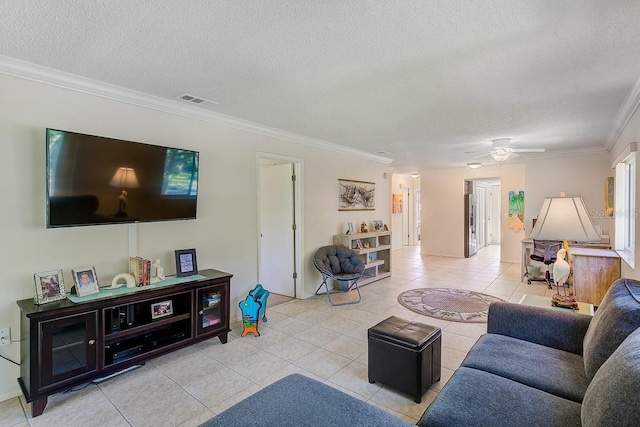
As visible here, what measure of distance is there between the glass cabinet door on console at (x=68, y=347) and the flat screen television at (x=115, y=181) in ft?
2.36

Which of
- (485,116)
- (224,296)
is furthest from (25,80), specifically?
(485,116)

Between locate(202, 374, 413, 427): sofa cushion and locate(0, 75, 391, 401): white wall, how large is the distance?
2.10 metres

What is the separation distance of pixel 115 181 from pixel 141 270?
2.57 feet

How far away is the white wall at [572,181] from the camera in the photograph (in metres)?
5.60

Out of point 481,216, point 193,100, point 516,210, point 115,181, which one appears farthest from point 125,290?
point 481,216

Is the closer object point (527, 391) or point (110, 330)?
point (527, 391)

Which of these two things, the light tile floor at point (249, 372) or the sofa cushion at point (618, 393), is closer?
the sofa cushion at point (618, 393)

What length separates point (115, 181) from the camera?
8.77 ft

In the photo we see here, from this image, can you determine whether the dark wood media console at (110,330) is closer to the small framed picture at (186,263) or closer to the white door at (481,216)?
the small framed picture at (186,263)

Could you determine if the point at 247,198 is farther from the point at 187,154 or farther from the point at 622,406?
the point at 622,406

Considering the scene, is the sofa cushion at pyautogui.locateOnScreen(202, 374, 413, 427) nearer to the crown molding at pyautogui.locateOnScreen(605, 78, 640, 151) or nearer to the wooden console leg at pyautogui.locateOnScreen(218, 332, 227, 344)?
the wooden console leg at pyautogui.locateOnScreen(218, 332, 227, 344)

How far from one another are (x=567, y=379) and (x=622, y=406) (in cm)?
82

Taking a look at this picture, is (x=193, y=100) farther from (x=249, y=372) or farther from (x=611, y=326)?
(x=611, y=326)

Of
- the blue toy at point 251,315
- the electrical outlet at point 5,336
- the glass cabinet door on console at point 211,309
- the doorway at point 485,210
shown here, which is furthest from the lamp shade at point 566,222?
the doorway at point 485,210
